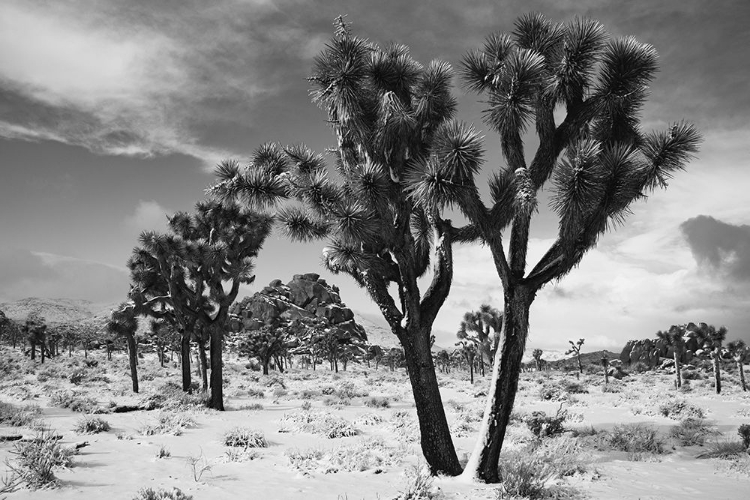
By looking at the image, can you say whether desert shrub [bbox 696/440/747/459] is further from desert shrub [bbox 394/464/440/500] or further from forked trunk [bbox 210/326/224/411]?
forked trunk [bbox 210/326/224/411]

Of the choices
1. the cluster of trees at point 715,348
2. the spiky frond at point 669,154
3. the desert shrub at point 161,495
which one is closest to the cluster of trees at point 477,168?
the spiky frond at point 669,154

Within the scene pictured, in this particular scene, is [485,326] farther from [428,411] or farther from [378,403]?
[428,411]

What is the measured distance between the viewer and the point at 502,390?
7.39 meters

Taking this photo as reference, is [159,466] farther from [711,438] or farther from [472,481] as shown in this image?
[711,438]

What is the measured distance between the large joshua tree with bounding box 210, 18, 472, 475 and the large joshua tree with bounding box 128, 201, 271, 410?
359 inches

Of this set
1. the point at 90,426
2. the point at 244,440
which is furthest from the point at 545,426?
the point at 90,426

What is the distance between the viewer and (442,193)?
694 centimetres

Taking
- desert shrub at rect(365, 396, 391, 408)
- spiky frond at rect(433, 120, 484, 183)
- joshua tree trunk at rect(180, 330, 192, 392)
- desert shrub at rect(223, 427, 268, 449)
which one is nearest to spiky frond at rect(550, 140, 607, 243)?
spiky frond at rect(433, 120, 484, 183)

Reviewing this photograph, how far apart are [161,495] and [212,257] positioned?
12.4 meters

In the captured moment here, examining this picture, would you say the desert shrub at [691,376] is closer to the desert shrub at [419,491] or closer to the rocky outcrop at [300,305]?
A: the desert shrub at [419,491]

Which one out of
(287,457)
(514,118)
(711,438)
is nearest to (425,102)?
(514,118)

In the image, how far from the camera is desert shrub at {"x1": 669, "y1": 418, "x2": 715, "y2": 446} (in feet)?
36.3

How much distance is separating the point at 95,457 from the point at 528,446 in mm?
9528

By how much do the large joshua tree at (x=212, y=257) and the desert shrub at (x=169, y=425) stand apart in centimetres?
411
